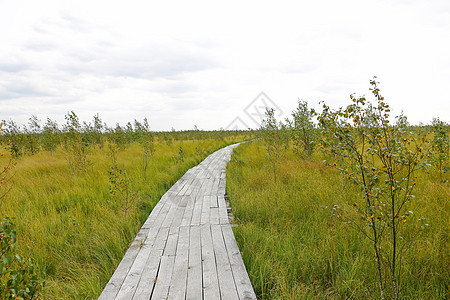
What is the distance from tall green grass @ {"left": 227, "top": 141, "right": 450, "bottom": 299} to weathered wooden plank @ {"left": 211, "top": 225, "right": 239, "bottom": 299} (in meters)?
0.25

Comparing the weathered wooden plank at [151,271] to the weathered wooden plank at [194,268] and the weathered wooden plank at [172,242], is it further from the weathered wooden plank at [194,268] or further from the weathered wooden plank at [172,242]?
the weathered wooden plank at [194,268]

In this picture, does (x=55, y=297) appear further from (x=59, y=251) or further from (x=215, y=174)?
(x=215, y=174)

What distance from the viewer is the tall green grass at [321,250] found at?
7.04ft

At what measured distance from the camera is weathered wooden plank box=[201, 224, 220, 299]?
2002mm

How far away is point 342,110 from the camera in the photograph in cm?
211

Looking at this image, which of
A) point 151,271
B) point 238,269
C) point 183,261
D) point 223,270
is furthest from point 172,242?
point 238,269

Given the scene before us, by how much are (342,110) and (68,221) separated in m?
4.29

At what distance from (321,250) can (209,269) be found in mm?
1336

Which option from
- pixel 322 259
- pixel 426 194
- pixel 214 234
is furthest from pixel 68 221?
pixel 426 194

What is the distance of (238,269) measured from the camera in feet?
7.66

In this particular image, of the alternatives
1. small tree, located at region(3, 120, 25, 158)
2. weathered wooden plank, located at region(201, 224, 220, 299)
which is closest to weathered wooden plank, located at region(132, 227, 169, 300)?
weathered wooden plank, located at region(201, 224, 220, 299)

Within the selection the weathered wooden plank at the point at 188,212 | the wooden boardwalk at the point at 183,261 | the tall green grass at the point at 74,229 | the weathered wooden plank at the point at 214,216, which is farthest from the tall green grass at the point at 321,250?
the tall green grass at the point at 74,229

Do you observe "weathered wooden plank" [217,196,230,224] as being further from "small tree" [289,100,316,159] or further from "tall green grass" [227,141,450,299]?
"small tree" [289,100,316,159]

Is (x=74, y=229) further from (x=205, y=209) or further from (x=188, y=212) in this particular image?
(x=205, y=209)
